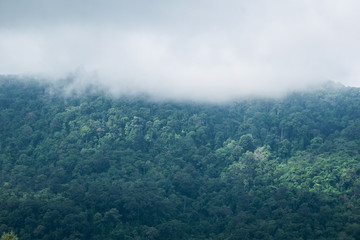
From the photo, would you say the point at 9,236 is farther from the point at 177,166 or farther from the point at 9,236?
the point at 177,166

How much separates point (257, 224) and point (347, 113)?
1159 inches

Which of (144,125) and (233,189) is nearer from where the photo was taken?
(233,189)

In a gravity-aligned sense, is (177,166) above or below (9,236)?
above

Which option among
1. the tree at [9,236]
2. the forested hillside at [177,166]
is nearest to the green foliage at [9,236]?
the tree at [9,236]

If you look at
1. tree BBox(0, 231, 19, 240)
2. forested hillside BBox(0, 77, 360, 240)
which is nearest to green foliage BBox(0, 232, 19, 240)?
tree BBox(0, 231, 19, 240)

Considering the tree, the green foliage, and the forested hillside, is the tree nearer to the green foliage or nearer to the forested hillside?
the green foliage

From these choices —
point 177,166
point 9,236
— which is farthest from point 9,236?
point 177,166

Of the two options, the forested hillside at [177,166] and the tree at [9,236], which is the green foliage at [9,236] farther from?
the forested hillside at [177,166]

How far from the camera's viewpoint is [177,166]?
65500mm

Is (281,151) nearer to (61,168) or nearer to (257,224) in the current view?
(257,224)

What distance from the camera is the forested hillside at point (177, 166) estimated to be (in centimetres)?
5212

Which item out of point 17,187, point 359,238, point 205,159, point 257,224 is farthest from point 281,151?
point 17,187

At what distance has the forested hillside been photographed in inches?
2052

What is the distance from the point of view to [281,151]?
67.9 m
